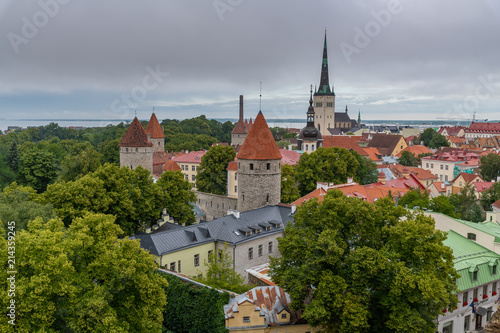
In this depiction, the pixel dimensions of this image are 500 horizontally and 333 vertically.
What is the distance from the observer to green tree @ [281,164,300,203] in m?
44.4

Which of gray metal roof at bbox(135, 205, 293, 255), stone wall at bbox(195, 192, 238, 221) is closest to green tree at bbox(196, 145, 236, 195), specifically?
stone wall at bbox(195, 192, 238, 221)

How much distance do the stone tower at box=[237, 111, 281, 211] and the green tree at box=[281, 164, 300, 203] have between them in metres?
7.78

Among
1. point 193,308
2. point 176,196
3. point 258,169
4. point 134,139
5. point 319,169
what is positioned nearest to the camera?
point 193,308

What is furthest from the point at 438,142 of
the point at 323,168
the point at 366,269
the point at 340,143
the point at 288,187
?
the point at 366,269

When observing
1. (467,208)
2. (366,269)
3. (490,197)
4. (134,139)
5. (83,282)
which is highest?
(134,139)

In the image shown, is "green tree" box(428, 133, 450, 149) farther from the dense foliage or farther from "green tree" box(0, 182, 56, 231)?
"green tree" box(0, 182, 56, 231)

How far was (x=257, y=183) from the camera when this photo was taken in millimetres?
36219

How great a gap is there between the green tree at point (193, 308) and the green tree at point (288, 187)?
23.5 metres

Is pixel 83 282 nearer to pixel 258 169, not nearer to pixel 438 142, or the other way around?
pixel 258 169

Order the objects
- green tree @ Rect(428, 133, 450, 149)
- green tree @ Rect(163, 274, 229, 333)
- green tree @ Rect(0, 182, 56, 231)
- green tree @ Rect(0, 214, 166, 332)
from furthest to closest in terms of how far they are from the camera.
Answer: green tree @ Rect(428, 133, 450, 149), green tree @ Rect(0, 182, 56, 231), green tree @ Rect(163, 274, 229, 333), green tree @ Rect(0, 214, 166, 332)

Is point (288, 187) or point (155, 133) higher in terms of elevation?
point (155, 133)

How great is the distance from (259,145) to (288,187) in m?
10.0

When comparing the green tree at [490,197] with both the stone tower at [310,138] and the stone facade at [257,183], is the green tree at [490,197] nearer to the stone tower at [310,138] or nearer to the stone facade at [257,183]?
the stone facade at [257,183]

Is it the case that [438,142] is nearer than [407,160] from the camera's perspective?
No
